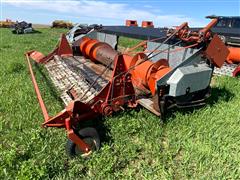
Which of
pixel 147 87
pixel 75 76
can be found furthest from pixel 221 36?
pixel 75 76

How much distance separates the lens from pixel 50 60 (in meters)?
8.02

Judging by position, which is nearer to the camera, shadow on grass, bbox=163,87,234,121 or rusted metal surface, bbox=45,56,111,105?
shadow on grass, bbox=163,87,234,121

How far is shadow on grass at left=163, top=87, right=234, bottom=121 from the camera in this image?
505 cm

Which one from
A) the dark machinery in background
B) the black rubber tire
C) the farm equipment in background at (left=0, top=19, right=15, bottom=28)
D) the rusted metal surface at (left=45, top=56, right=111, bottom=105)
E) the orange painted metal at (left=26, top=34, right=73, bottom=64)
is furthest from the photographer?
the farm equipment in background at (left=0, top=19, right=15, bottom=28)

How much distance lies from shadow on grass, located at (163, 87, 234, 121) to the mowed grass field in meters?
0.04

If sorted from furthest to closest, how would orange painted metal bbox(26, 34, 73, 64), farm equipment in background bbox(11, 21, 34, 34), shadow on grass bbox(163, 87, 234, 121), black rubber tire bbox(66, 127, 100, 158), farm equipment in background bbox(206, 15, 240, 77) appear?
farm equipment in background bbox(11, 21, 34, 34), orange painted metal bbox(26, 34, 73, 64), farm equipment in background bbox(206, 15, 240, 77), shadow on grass bbox(163, 87, 234, 121), black rubber tire bbox(66, 127, 100, 158)

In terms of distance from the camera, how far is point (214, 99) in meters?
5.75

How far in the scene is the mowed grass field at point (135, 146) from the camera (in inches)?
140

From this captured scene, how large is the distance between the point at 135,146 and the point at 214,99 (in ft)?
7.91

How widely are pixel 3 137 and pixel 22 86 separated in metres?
2.49

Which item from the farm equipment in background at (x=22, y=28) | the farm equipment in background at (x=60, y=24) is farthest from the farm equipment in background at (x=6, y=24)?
the farm equipment in background at (x=22, y=28)

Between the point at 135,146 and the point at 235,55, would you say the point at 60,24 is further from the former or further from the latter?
the point at 135,146

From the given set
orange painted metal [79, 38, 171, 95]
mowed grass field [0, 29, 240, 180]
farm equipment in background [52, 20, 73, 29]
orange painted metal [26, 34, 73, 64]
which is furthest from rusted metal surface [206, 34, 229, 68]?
farm equipment in background [52, 20, 73, 29]

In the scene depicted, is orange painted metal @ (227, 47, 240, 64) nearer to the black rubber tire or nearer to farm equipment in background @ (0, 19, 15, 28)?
the black rubber tire
